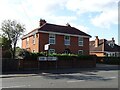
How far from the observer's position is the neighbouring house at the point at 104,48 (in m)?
59.4

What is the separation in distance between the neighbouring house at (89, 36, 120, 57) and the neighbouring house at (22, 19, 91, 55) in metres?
13.9

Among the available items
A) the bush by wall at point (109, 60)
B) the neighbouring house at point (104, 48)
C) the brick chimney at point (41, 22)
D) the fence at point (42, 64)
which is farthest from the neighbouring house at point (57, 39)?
the neighbouring house at point (104, 48)

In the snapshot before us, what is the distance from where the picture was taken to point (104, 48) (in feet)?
194

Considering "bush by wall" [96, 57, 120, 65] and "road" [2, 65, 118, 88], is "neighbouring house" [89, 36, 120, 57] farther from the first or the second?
"road" [2, 65, 118, 88]

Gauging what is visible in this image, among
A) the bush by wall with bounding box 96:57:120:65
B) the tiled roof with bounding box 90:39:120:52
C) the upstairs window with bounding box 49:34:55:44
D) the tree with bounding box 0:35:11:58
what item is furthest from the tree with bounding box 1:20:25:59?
the tiled roof with bounding box 90:39:120:52

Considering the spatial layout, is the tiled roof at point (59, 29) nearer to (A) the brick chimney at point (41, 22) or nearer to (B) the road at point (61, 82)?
(A) the brick chimney at point (41, 22)

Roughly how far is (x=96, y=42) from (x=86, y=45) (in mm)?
17207

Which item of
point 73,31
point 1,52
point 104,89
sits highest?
point 73,31

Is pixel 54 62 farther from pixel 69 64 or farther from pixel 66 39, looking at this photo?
pixel 66 39

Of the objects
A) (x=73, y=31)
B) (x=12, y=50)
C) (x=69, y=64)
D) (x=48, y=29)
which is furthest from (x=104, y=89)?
(x=73, y=31)

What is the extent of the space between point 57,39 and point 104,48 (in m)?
19.9

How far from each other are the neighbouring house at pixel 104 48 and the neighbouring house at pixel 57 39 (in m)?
13.9

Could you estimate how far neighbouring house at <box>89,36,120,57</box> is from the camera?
59.4 meters

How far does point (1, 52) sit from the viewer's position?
30562 mm
